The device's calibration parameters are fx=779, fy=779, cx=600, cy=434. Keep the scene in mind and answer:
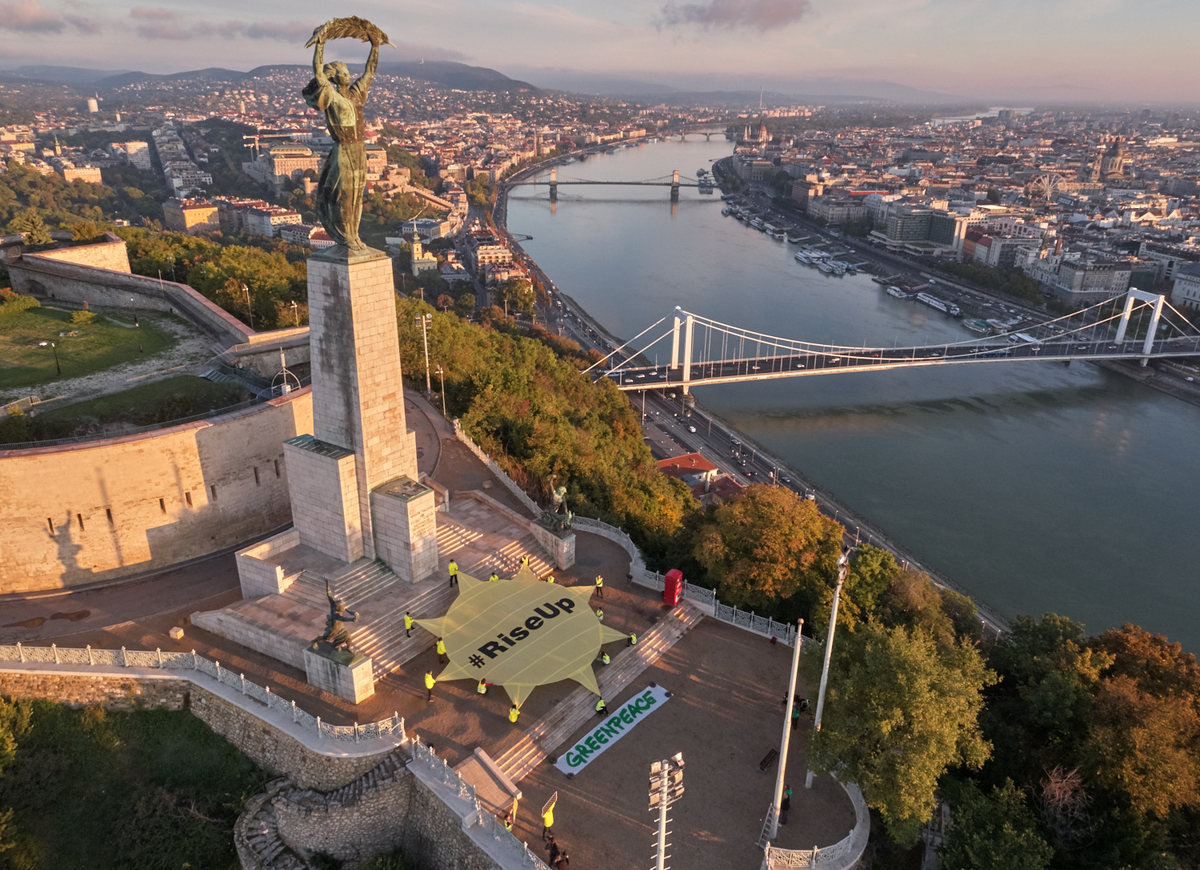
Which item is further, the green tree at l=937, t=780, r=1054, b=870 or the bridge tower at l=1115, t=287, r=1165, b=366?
the bridge tower at l=1115, t=287, r=1165, b=366

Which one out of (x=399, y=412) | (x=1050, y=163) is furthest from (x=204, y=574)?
(x=1050, y=163)

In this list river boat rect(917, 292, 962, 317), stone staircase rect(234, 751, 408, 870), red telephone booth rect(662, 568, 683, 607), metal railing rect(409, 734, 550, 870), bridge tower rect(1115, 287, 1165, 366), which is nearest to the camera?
metal railing rect(409, 734, 550, 870)

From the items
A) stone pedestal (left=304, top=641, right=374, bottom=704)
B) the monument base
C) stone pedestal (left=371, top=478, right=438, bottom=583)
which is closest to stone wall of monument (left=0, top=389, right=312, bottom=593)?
stone pedestal (left=371, top=478, right=438, bottom=583)

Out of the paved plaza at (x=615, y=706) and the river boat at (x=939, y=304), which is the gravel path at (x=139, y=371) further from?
the river boat at (x=939, y=304)

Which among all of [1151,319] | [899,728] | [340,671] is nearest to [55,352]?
[340,671]

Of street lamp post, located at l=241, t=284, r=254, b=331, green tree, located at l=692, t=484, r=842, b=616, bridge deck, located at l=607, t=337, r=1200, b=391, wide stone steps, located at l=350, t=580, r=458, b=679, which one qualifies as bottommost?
bridge deck, located at l=607, t=337, r=1200, b=391

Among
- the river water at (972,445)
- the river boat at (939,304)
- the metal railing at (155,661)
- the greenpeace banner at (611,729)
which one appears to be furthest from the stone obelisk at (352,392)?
the river boat at (939,304)

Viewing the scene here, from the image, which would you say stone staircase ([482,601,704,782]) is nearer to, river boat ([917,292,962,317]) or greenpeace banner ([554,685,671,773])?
greenpeace banner ([554,685,671,773])

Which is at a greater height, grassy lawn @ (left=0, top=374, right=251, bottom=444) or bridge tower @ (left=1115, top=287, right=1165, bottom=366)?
grassy lawn @ (left=0, top=374, right=251, bottom=444)
